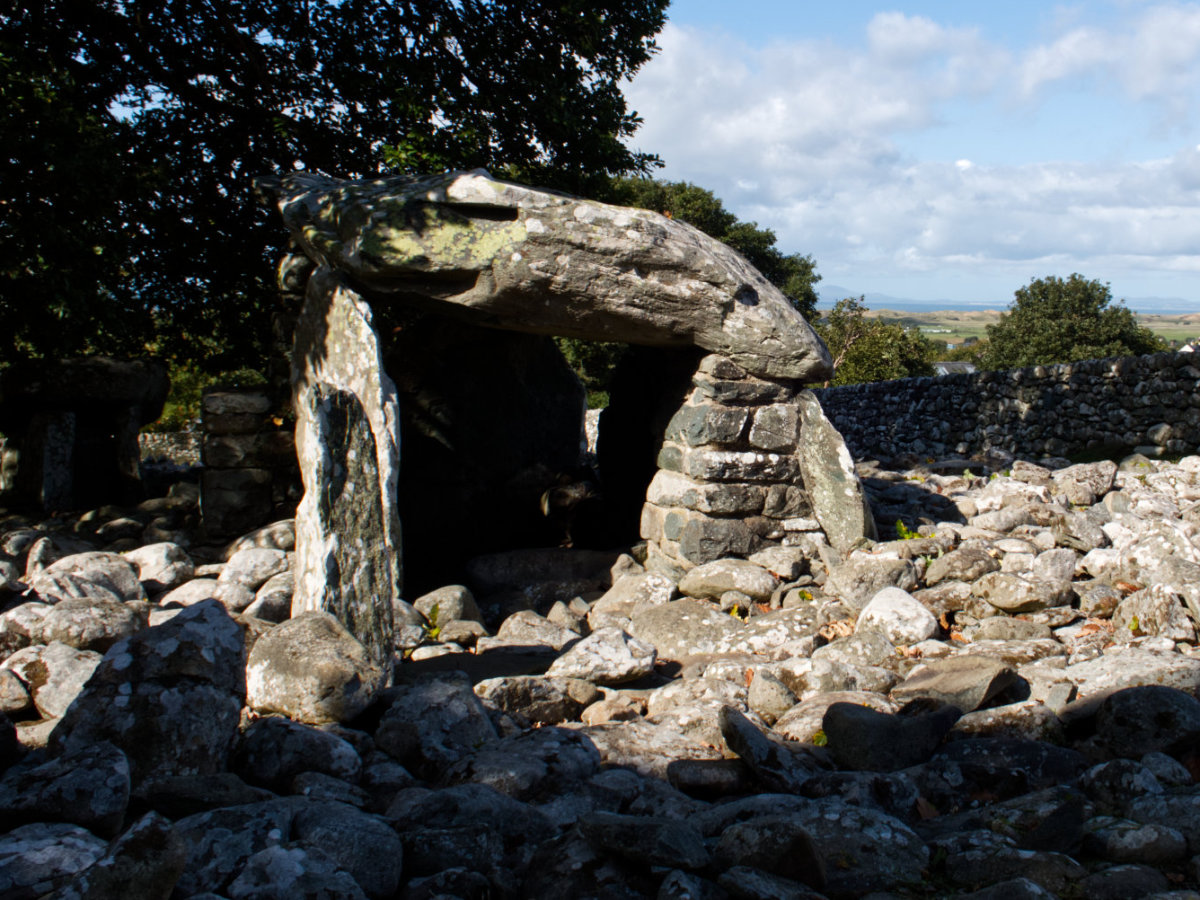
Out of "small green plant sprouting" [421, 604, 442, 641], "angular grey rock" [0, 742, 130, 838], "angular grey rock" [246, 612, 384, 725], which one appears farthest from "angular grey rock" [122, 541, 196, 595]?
"angular grey rock" [0, 742, 130, 838]

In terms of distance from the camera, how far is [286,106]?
9648mm

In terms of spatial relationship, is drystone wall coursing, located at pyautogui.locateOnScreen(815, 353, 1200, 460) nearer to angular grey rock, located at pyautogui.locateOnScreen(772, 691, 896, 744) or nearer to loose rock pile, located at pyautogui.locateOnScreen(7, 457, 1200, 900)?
loose rock pile, located at pyautogui.locateOnScreen(7, 457, 1200, 900)

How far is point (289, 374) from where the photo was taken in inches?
305

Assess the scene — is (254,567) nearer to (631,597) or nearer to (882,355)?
(631,597)

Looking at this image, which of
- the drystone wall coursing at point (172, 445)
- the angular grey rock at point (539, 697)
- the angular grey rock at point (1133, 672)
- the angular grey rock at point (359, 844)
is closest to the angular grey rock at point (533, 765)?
the angular grey rock at point (539, 697)

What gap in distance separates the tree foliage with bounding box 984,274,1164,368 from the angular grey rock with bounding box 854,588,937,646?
24.6 m

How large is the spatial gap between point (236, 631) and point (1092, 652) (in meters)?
4.29

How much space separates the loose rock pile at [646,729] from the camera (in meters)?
2.43

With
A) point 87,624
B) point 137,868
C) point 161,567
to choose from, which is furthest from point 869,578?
point 161,567

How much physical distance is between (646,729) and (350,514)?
7.67ft

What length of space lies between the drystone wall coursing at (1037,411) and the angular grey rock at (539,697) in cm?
903

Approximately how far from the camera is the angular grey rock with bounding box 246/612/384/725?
155 inches

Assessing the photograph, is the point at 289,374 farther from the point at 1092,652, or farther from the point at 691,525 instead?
the point at 1092,652

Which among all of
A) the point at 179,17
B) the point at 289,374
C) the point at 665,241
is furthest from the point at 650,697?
the point at 179,17
